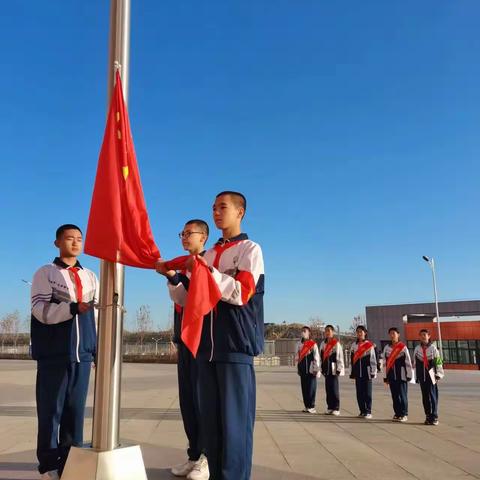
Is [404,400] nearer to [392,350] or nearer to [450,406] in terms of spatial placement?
[392,350]

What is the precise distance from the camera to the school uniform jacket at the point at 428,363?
372 inches

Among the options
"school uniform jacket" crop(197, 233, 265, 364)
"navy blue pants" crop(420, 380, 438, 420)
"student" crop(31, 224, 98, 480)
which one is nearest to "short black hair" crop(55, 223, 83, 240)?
"student" crop(31, 224, 98, 480)

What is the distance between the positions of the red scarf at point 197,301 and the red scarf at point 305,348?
8.49 meters

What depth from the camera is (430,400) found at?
9000mm

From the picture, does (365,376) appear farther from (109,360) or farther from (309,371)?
(109,360)

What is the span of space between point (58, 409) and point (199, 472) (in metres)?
1.35

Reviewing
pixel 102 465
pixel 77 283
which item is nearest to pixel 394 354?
pixel 77 283

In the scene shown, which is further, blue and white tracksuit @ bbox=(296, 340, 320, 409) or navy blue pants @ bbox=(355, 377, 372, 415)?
blue and white tracksuit @ bbox=(296, 340, 320, 409)

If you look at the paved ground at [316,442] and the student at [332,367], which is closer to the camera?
the paved ground at [316,442]

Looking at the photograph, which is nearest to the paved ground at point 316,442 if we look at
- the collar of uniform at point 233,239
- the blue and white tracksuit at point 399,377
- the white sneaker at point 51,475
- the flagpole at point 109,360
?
the blue and white tracksuit at point 399,377

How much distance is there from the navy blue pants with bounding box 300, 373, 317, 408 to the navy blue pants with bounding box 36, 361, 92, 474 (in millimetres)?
7316

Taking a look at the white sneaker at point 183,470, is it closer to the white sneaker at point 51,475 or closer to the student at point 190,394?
the student at point 190,394

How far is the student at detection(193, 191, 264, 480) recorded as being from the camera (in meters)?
3.08

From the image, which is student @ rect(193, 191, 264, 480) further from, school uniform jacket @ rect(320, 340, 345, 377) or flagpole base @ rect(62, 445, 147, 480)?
school uniform jacket @ rect(320, 340, 345, 377)
